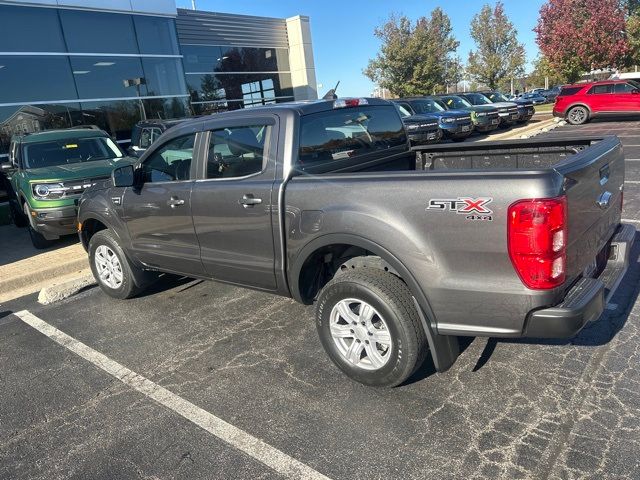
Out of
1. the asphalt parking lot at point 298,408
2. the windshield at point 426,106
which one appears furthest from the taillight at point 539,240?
the windshield at point 426,106

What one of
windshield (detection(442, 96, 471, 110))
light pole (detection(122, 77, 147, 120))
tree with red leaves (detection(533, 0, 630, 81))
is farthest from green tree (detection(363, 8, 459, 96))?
light pole (detection(122, 77, 147, 120))

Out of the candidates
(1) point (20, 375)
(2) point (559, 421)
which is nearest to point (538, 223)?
(2) point (559, 421)

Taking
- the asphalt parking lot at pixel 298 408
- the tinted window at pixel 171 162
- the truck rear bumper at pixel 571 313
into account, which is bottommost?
the asphalt parking lot at pixel 298 408

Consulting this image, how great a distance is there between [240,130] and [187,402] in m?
1.99

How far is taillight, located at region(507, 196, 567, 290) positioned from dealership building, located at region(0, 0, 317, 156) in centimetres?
1461

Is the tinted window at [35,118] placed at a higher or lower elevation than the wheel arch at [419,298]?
higher

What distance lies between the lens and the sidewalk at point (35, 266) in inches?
235

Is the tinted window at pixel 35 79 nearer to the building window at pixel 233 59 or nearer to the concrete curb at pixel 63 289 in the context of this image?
the building window at pixel 233 59

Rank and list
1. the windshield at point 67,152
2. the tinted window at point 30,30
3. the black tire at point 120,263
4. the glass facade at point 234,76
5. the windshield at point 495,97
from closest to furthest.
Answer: the black tire at point 120,263 → the windshield at point 67,152 → the tinted window at point 30,30 → the glass facade at point 234,76 → the windshield at point 495,97

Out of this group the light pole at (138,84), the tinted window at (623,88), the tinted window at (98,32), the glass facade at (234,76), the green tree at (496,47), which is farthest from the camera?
the green tree at (496,47)

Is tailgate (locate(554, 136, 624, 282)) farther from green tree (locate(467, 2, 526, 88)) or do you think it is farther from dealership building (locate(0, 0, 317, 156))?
green tree (locate(467, 2, 526, 88))

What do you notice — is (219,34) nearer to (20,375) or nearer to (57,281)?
(57,281)

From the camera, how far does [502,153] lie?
4062 millimetres

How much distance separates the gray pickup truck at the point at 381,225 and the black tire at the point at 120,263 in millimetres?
187
